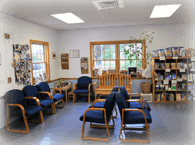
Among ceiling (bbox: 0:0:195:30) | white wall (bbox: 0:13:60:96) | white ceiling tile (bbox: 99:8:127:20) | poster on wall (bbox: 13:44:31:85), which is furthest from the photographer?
poster on wall (bbox: 13:44:31:85)

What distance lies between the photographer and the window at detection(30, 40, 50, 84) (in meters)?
5.79

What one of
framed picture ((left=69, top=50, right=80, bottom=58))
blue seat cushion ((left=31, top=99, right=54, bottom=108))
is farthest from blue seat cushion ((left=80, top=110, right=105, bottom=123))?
framed picture ((left=69, top=50, right=80, bottom=58))

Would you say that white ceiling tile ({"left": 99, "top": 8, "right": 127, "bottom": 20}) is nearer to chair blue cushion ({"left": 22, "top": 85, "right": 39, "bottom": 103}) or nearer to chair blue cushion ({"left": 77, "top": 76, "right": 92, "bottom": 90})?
chair blue cushion ({"left": 77, "top": 76, "right": 92, "bottom": 90})

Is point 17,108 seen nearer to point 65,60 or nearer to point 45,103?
point 45,103

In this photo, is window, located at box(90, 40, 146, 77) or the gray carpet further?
window, located at box(90, 40, 146, 77)

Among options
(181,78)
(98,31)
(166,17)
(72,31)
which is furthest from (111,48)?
(181,78)

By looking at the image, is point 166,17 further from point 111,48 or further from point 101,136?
point 101,136

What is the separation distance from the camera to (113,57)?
7086 mm

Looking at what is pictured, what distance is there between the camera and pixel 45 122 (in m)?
4.56

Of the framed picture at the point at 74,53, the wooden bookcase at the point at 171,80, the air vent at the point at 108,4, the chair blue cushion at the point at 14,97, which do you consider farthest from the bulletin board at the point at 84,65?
the air vent at the point at 108,4

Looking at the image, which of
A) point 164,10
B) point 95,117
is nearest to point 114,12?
point 164,10

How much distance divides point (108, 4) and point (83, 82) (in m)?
3.62

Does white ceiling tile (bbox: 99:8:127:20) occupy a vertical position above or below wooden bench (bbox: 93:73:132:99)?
above

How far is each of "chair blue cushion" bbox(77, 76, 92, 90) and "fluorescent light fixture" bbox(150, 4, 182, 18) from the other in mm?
3313
